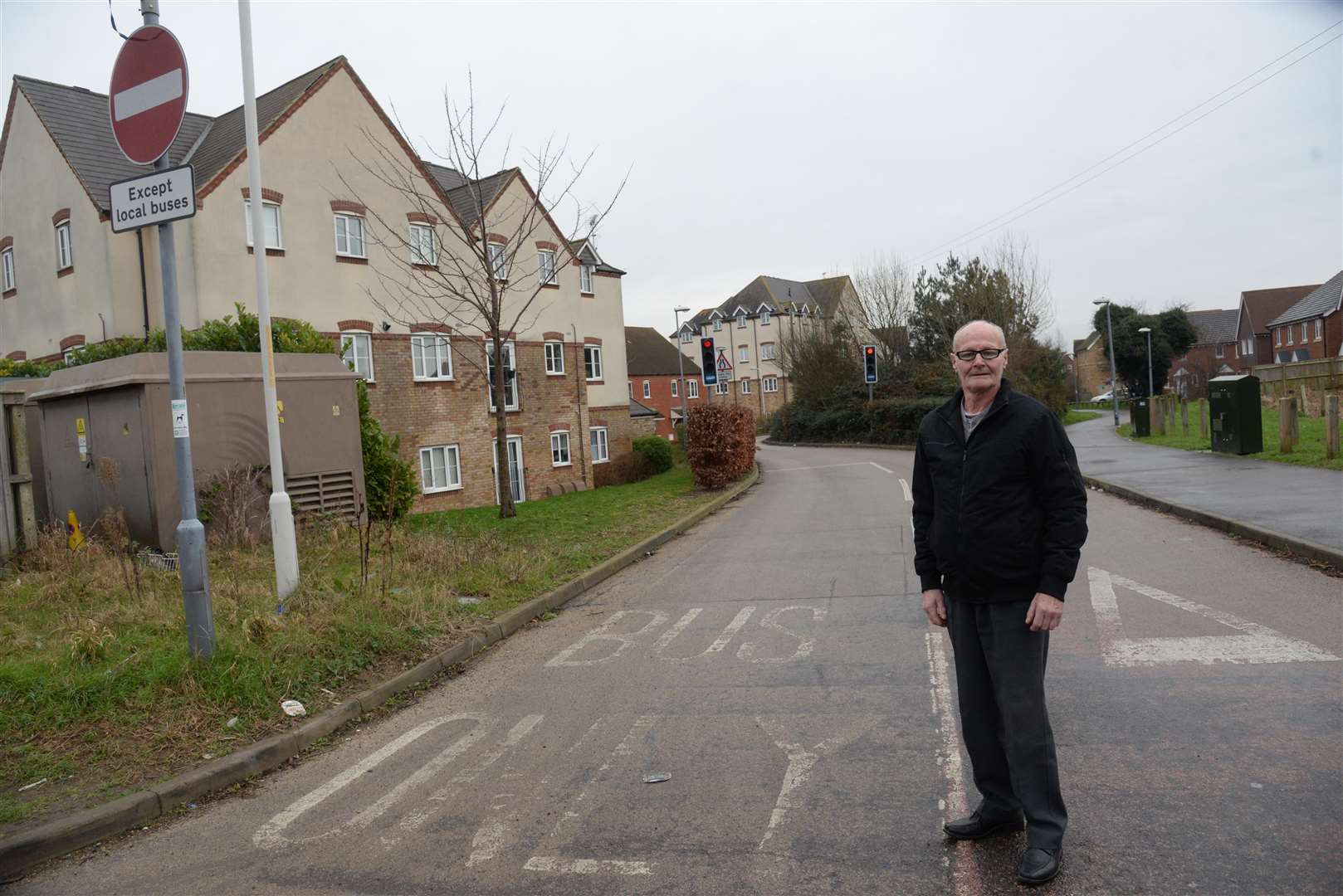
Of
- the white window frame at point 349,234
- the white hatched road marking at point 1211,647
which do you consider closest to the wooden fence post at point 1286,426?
the white hatched road marking at point 1211,647

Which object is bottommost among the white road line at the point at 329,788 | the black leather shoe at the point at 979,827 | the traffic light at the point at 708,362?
the white road line at the point at 329,788

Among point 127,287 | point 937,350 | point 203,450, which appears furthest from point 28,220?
point 937,350

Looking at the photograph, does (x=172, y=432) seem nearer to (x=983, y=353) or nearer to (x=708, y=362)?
(x=983, y=353)

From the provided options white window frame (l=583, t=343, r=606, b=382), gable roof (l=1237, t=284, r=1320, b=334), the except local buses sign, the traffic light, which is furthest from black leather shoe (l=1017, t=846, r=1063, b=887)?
gable roof (l=1237, t=284, r=1320, b=334)

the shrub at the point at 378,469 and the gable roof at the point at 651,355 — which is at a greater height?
the gable roof at the point at 651,355

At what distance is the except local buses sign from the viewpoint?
20.2ft

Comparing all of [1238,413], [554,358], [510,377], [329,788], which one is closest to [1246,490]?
[1238,413]

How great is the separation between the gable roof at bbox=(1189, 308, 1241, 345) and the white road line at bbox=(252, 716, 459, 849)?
4184 inches

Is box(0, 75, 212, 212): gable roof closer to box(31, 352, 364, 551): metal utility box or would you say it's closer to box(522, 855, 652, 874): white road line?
box(31, 352, 364, 551): metal utility box

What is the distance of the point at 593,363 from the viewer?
34531mm

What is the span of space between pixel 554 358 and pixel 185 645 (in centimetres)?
2606

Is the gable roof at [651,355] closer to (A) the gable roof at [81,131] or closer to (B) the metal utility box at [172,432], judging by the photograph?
(A) the gable roof at [81,131]

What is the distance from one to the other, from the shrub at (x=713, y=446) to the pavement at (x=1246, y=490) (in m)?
7.90

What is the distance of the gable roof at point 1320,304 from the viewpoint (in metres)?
64.1
